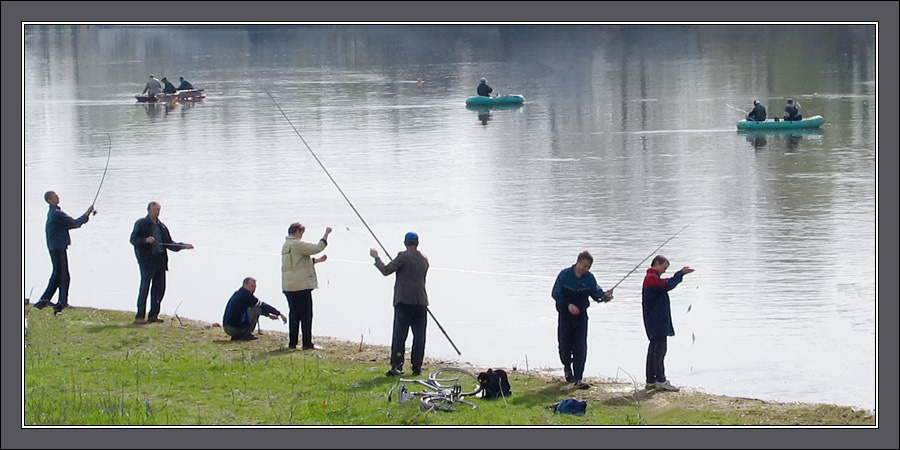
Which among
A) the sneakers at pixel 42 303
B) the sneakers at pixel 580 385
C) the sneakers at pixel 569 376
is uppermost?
the sneakers at pixel 42 303

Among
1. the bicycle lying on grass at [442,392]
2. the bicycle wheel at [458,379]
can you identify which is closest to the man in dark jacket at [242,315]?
the bicycle wheel at [458,379]

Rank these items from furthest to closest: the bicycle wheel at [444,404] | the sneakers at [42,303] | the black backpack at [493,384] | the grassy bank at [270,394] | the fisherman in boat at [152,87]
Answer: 1. the fisherman in boat at [152,87]
2. the sneakers at [42,303]
3. the black backpack at [493,384]
4. the bicycle wheel at [444,404]
5. the grassy bank at [270,394]

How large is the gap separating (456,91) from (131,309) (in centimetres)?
3907

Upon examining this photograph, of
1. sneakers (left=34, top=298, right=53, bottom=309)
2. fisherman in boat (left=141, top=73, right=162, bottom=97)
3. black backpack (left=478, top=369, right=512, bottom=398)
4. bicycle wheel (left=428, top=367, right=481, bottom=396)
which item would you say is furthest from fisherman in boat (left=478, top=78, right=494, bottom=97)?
black backpack (left=478, top=369, right=512, bottom=398)

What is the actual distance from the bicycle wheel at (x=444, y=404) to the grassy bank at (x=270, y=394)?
0.40 feet

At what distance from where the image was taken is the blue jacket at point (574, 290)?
13.3 metres

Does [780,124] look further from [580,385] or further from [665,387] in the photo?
[580,385]

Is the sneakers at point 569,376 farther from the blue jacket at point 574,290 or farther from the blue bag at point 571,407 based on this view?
the blue bag at point 571,407

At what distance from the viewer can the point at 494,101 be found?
48344 mm

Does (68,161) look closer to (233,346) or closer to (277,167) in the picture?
(277,167)

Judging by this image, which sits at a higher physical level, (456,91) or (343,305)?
(456,91)

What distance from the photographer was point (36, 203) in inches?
1162

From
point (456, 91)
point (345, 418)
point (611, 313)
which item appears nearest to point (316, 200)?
point (611, 313)

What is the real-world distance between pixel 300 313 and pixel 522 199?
13.9 m
